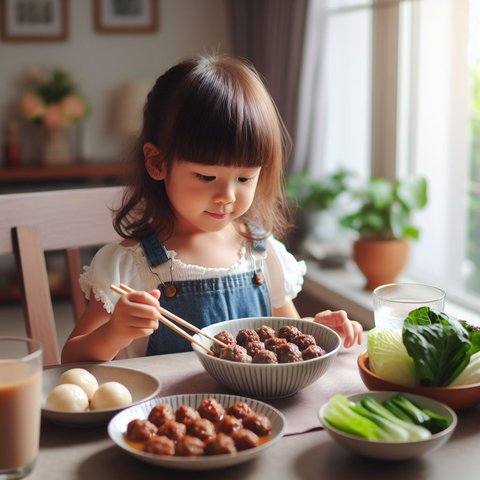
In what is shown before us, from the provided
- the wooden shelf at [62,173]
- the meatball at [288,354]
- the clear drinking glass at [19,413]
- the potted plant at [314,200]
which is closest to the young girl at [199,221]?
the meatball at [288,354]

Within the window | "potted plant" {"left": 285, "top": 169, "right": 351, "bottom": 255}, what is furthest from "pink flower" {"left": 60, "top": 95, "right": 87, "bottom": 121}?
the window

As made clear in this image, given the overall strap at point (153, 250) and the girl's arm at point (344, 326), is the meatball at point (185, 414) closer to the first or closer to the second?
the girl's arm at point (344, 326)

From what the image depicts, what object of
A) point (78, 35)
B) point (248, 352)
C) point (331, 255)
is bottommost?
point (331, 255)

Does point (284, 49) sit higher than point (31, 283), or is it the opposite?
point (284, 49)

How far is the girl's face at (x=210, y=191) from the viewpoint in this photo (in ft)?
4.41

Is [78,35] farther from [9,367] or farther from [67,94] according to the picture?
[9,367]

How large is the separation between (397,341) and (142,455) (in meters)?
0.39

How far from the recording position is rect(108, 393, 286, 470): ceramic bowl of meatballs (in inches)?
33.4

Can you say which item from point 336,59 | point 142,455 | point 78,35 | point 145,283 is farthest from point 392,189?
point 78,35

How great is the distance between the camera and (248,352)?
1.12 metres

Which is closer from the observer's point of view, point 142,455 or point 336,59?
point 142,455

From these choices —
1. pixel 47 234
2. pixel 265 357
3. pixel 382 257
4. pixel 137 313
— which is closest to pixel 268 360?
pixel 265 357

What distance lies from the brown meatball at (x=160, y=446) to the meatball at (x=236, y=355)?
220mm

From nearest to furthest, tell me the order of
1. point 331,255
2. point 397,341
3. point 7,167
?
point 397,341 → point 331,255 → point 7,167
